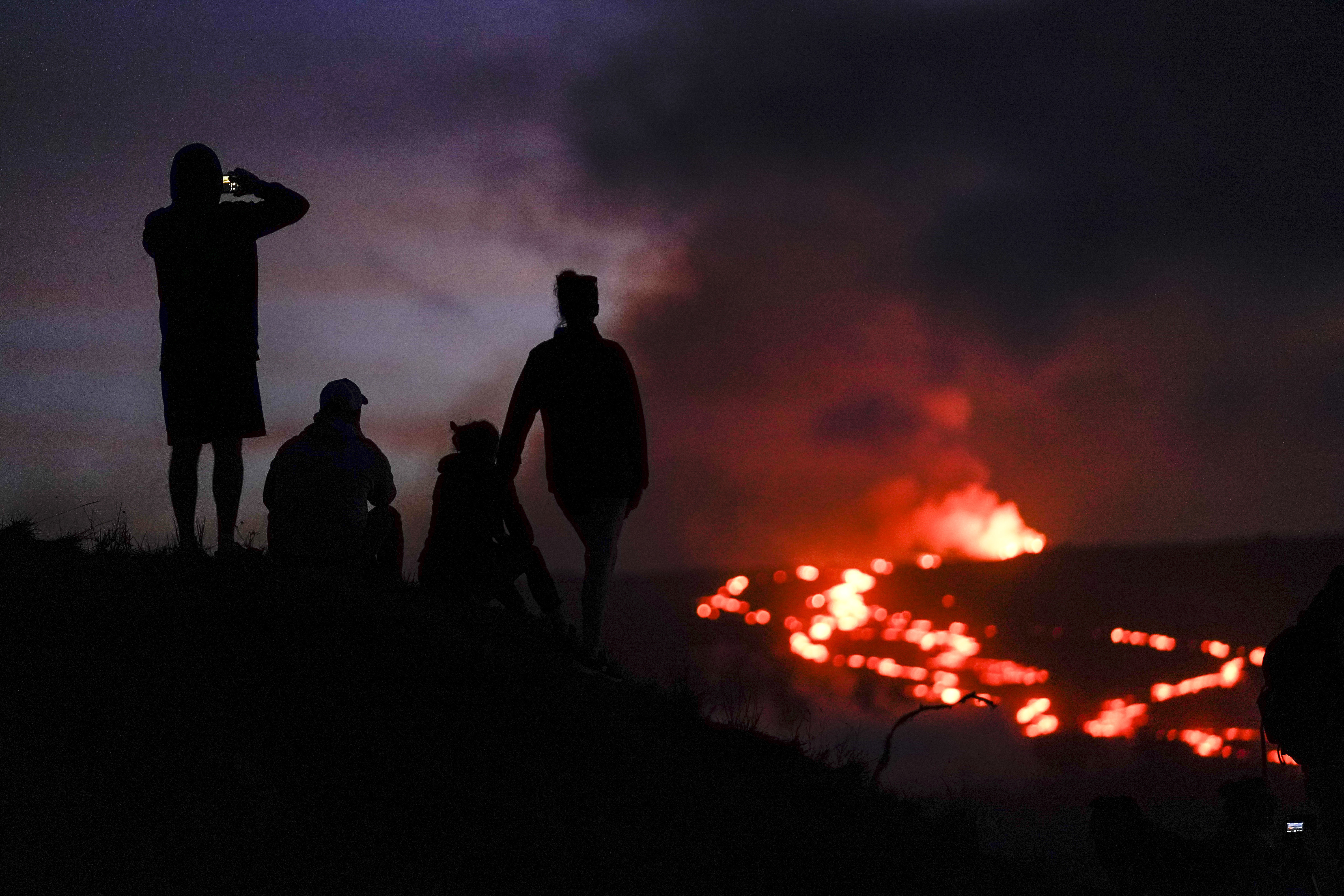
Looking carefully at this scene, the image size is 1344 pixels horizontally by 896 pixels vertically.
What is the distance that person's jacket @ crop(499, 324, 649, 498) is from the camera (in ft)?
22.7

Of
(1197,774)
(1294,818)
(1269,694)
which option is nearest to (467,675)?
(1269,694)

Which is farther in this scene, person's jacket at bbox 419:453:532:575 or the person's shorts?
person's jacket at bbox 419:453:532:575

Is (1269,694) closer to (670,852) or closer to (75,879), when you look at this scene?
(670,852)

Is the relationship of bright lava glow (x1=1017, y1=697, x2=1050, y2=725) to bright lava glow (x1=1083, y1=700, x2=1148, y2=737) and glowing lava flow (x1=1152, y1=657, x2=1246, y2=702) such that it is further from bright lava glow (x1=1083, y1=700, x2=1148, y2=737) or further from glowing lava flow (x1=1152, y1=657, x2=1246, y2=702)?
glowing lava flow (x1=1152, y1=657, x2=1246, y2=702)

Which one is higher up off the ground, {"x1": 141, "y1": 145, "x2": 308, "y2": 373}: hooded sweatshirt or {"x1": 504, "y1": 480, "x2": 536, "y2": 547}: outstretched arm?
{"x1": 141, "y1": 145, "x2": 308, "y2": 373}: hooded sweatshirt

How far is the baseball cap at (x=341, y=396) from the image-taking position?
7.24 meters

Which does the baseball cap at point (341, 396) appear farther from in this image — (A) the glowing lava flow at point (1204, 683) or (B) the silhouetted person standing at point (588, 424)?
(A) the glowing lava flow at point (1204, 683)

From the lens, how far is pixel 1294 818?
604cm

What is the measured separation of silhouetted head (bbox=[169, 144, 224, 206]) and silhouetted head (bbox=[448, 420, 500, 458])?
203cm

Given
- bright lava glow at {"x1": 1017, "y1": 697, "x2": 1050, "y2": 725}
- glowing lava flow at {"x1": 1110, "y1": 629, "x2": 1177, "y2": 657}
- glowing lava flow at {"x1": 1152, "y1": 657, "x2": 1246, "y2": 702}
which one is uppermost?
glowing lava flow at {"x1": 1110, "y1": 629, "x2": 1177, "y2": 657}

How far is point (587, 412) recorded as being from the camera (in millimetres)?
6992

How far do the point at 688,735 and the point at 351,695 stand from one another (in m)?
2.21

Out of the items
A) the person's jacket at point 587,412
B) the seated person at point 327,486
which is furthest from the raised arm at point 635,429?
the seated person at point 327,486

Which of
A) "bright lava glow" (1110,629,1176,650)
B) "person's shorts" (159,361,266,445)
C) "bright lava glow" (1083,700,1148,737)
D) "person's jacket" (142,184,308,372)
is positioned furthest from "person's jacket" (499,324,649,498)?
"bright lava glow" (1110,629,1176,650)
